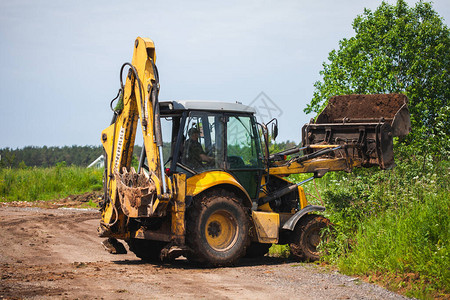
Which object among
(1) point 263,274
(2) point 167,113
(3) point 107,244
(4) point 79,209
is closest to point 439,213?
(1) point 263,274

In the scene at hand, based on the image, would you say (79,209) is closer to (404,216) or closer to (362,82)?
(362,82)

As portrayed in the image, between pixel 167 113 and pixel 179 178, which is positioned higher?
pixel 167 113

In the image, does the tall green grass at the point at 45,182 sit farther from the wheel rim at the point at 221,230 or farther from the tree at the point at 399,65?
the wheel rim at the point at 221,230

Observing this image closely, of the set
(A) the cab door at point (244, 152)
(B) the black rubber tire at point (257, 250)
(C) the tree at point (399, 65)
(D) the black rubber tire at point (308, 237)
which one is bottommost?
(B) the black rubber tire at point (257, 250)

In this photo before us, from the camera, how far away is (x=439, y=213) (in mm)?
7977

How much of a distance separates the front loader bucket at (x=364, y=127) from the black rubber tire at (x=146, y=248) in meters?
3.61

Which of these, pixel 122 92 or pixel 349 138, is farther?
pixel 349 138

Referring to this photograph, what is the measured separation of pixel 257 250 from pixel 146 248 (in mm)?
2166

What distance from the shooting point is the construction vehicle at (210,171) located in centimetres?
884

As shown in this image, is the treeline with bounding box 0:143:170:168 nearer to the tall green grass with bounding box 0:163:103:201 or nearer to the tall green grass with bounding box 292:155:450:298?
the tall green grass with bounding box 0:163:103:201

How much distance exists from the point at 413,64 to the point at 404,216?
15969 millimetres

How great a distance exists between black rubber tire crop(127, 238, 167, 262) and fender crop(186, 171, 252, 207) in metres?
1.66

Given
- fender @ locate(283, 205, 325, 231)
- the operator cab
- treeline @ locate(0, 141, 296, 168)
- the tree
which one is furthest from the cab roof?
treeline @ locate(0, 141, 296, 168)

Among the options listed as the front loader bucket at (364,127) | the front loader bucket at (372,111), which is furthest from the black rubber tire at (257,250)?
the front loader bucket at (372,111)
